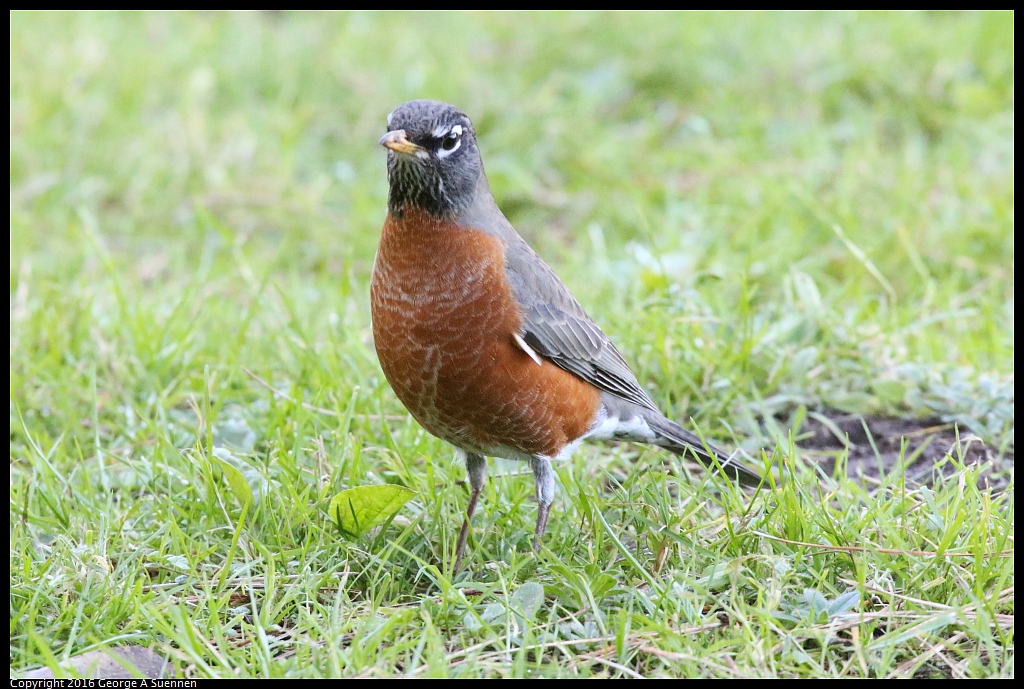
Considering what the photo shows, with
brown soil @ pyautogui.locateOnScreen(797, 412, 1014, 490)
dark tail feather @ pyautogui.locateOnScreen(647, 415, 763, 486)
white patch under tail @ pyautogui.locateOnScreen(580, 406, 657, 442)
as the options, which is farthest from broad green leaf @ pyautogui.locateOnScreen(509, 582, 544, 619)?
brown soil @ pyautogui.locateOnScreen(797, 412, 1014, 490)

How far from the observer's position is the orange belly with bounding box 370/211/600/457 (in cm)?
362

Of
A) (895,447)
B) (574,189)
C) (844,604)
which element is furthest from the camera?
(574,189)

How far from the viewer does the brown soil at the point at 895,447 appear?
13.9ft

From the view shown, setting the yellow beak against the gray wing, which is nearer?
the yellow beak

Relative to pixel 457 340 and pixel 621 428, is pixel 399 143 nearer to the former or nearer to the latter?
pixel 457 340

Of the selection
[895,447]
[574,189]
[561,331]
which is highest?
[561,331]

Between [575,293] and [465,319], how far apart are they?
2003 mm

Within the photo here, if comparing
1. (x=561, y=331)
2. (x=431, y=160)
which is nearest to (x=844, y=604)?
(x=561, y=331)

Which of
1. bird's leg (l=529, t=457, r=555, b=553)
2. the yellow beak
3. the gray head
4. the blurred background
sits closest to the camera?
the yellow beak

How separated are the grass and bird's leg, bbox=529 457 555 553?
0.07 m

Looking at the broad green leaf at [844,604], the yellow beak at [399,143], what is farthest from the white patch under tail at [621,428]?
the yellow beak at [399,143]

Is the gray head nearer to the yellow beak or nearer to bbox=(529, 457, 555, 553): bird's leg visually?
the yellow beak

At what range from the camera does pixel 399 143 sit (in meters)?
3.49

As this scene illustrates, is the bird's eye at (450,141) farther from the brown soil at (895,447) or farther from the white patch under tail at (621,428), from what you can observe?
the brown soil at (895,447)
